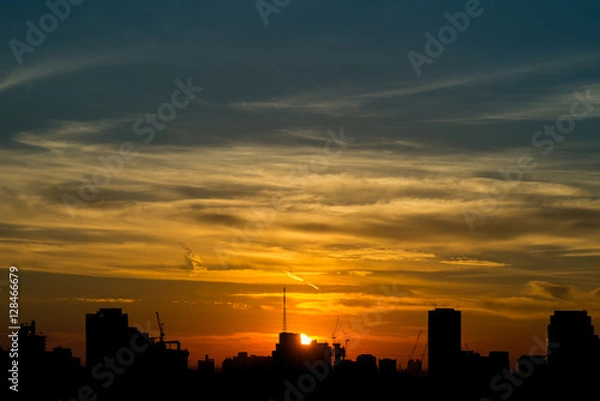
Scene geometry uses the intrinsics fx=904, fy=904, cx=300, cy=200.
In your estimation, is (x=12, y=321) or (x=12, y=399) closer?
(x=12, y=321)

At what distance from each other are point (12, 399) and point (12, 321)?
91878mm

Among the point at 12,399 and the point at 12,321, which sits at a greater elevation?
the point at 12,321

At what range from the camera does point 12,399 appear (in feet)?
651

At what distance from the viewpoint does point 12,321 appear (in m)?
115
